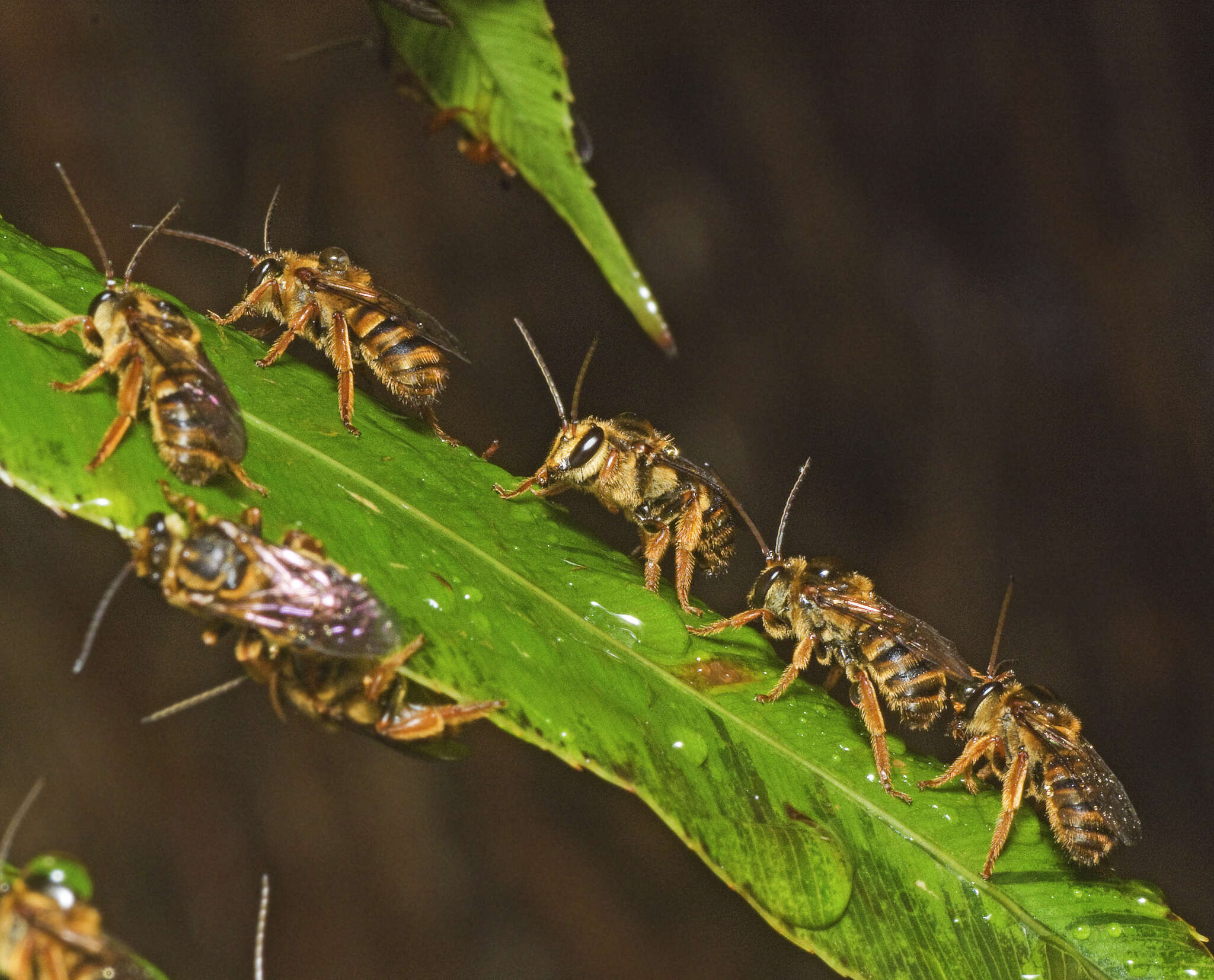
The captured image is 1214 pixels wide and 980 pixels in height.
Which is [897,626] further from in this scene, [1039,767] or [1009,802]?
[1009,802]

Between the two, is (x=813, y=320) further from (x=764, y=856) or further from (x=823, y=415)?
(x=764, y=856)

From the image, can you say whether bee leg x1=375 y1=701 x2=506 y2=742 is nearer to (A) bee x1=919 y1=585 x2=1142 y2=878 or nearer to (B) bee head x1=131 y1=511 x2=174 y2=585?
(B) bee head x1=131 y1=511 x2=174 y2=585

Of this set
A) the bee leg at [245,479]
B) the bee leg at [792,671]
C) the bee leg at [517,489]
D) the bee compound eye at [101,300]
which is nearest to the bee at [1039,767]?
the bee leg at [792,671]

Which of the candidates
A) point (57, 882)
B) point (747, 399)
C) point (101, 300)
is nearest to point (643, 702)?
point (57, 882)

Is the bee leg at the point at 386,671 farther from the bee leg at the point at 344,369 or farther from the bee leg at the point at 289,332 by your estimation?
the bee leg at the point at 289,332

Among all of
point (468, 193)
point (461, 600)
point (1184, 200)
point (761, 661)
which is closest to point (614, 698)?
point (461, 600)

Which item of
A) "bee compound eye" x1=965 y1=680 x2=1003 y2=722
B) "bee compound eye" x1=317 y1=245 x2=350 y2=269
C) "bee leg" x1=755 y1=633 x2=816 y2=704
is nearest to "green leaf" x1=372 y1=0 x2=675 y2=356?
"bee leg" x1=755 y1=633 x2=816 y2=704
